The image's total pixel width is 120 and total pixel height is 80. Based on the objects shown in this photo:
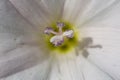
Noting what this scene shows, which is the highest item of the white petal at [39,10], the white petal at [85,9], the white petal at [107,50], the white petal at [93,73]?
the white petal at [39,10]

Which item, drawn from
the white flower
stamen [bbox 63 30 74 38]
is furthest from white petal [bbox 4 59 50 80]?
stamen [bbox 63 30 74 38]

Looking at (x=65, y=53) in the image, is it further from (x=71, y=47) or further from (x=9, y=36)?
(x=9, y=36)

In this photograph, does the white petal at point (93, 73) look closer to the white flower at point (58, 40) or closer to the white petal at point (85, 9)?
the white flower at point (58, 40)

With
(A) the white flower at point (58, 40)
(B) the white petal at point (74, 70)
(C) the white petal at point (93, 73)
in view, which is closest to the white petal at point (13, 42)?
(A) the white flower at point (58, 40)

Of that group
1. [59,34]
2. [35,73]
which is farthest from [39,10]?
[35,73]

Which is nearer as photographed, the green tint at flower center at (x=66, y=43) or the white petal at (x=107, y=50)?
the white petal at (x=107, y=50)

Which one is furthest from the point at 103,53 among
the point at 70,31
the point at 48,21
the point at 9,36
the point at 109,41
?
the point at 9,36

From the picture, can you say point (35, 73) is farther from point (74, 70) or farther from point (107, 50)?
point (107, 50)
